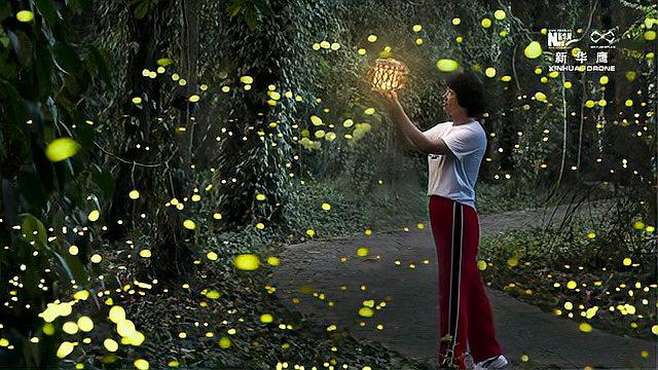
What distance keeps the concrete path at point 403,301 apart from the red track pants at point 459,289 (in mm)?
24

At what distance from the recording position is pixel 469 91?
7.16 ft

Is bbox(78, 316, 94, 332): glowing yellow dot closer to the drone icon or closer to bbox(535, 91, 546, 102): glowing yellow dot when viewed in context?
bbox(535, 91, 546, 102): glowing yellow dot

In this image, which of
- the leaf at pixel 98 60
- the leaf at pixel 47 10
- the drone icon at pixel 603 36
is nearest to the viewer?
the leaf at pixel 47 10

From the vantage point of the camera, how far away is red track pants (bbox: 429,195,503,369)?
2172mm

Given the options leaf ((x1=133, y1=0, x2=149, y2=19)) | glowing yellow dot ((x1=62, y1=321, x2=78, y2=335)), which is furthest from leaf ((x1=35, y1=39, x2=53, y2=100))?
leaf ((x1=133, y1=0, x2=149, y2=19))

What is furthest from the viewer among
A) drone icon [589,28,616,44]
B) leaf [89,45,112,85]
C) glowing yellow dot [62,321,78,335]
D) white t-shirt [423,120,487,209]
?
drone icon [589,28,616,44]

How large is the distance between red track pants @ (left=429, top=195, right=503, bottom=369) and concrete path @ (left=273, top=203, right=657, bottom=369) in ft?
0.08

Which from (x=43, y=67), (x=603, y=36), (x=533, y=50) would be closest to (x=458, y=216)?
(x=533, y=50)

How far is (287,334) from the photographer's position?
223 cm

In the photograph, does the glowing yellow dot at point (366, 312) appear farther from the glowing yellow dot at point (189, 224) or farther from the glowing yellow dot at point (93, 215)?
the glowing yellow dot at point (93, 215)

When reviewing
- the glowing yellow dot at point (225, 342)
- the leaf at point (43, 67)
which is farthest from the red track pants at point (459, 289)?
the leaf at point (43, 67)

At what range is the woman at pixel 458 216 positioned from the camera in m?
2.15

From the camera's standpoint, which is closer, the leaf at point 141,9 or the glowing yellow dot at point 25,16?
the glowing yellow dot at point 25,16

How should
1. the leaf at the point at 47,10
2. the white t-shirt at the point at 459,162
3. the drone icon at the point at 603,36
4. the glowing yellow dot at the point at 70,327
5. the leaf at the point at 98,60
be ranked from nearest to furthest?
the leaf at the point at 47,10 → the leaf at the point at 98,60 → the glowing yellow dot at the point at 70,327 → the white t-shirt at the point at 459,162 → the drone icon at the point at 603,36
